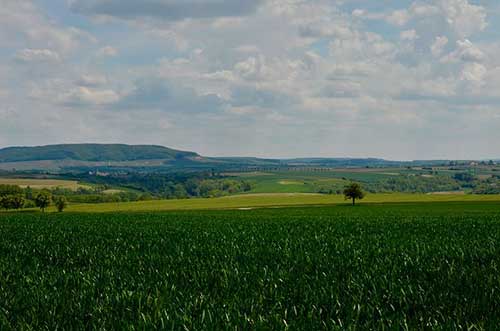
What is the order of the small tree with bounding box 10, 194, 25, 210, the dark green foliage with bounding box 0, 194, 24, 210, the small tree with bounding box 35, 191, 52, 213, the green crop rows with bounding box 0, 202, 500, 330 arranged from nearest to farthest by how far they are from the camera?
the green crop rows with bounding box 0, 202, 500, 330 < the dark green foliage with bounding box 0, 194, 24, 210 < the small tree with bounding box 35, 191, 52, 213 < the small tree with bounding box 10, 194, 25, 210

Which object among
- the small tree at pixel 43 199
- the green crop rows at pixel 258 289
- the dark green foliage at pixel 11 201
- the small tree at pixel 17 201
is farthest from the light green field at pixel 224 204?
the green crop rows at pixel 258 289

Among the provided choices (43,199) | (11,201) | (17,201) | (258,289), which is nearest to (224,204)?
(43,199)

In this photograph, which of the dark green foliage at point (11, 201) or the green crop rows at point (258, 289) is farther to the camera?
the dark green foliage at point (11, 201)

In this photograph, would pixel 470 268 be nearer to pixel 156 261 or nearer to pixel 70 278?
pixel 156 261

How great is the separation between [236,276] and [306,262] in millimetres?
2840

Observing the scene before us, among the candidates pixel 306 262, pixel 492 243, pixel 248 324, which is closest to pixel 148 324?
pixel 248 324

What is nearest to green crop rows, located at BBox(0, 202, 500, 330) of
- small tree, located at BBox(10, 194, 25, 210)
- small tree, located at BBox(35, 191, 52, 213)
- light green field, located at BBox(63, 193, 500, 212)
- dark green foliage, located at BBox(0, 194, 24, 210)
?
light green field, located at BBox(63, 193, 500, 212)

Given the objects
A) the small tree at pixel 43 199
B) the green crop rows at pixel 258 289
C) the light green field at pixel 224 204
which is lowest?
the light green field at pixel 224 204

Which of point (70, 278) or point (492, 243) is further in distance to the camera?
point (492, 243)

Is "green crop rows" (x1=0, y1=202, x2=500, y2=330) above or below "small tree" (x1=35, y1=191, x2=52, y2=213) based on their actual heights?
above

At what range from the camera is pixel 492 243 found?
56.9 feet

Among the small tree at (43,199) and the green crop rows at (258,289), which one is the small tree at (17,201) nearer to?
the small tree at (43,199)

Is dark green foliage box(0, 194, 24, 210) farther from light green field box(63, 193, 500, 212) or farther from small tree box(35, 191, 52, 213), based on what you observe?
light green field box(63, 193, 500, 212)

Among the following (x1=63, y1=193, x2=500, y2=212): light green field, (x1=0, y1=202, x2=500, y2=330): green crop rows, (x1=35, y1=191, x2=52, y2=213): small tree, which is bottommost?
(x1=63, y1=193, x2=500, y2=212): light green field
